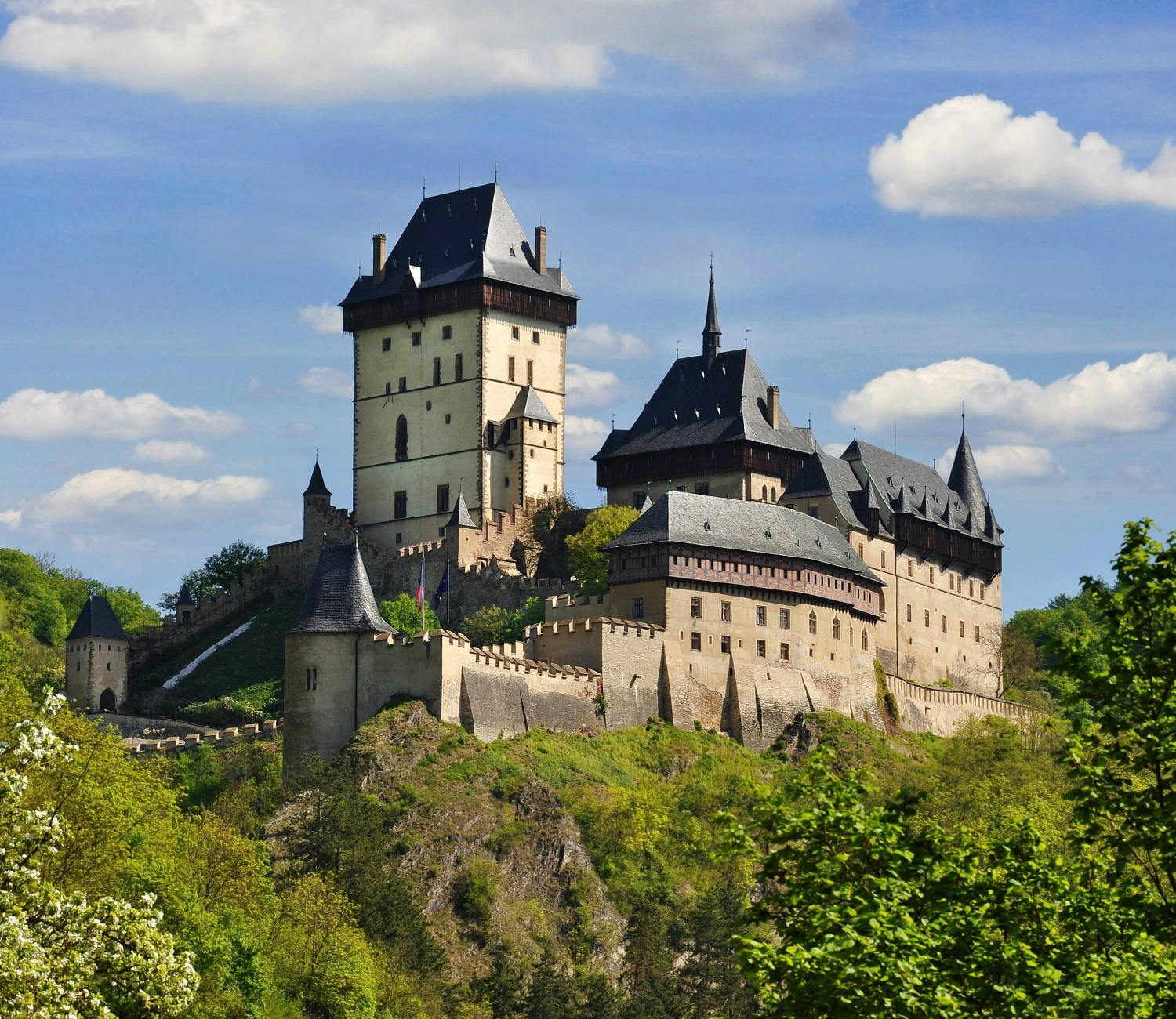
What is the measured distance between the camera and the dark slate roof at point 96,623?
97375 millimetres

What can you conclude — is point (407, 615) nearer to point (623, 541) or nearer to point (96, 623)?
point (623, 541)

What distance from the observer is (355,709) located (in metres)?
75.3

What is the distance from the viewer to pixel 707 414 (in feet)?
324

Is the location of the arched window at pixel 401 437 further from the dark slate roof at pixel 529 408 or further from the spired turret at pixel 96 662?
the spired turret at pixel 96 662

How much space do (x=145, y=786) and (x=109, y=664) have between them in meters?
32.0

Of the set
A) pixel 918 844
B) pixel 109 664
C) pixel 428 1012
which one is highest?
pixel 109 664

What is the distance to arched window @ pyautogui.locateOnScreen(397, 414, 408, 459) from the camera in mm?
101688

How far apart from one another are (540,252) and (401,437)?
9.71 meters

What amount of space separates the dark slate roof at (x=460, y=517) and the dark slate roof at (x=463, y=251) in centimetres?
1061

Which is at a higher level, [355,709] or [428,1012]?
[355,709]

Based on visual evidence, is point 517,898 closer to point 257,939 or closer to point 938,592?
point 257,939

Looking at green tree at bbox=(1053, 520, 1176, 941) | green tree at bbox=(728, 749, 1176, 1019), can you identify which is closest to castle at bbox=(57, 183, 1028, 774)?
green tree at bbox=(728, 749, 1176, 1019)

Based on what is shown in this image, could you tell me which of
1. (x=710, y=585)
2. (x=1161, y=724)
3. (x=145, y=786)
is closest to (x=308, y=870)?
(x=145, y=786)

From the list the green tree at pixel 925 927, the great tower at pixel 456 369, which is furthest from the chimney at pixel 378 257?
the green tree at pixel 925 927
